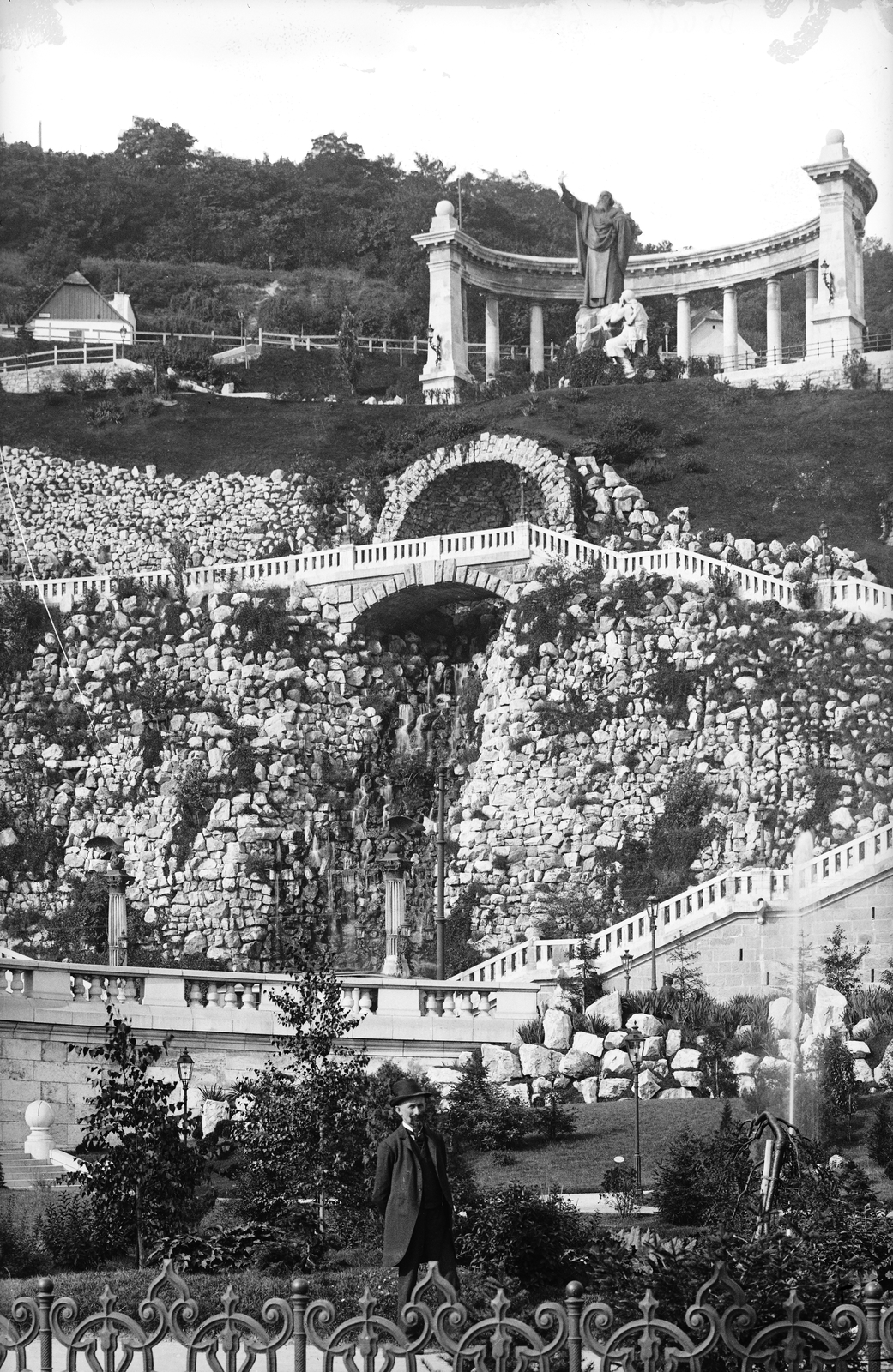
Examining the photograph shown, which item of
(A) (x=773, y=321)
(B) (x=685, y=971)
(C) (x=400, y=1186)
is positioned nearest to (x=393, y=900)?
(B) (x=685, y=971)

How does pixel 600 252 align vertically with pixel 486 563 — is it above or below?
above

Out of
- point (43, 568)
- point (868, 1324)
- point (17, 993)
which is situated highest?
point (43, 568)

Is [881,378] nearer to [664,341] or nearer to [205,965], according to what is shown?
[664,341]

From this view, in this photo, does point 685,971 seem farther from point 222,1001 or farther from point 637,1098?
point 222,1001

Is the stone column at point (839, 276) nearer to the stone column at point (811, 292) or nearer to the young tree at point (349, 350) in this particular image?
the stone column at point (811, 292)

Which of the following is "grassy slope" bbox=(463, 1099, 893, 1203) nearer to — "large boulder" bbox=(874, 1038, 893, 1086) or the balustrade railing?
"large boulder" bbox=(874, 1038, 893, 1086)

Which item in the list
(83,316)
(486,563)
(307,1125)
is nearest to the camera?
(307,1125)

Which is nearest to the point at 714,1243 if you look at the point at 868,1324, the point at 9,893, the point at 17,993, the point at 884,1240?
the point at 884,1240

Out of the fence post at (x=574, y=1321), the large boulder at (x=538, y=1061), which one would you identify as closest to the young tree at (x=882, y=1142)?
the large boulder at (x=538, y=1061)
